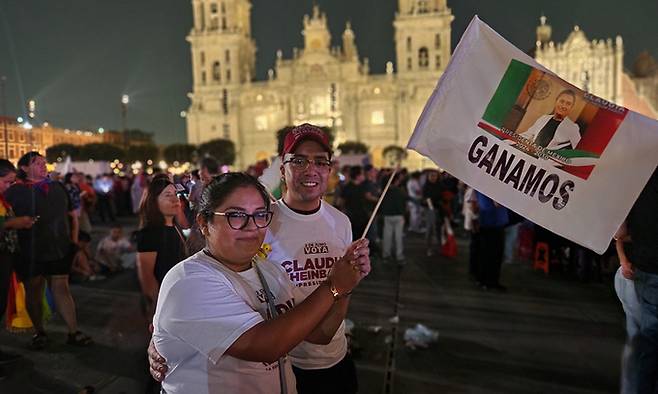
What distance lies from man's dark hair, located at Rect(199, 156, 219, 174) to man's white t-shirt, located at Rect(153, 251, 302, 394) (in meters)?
4.09

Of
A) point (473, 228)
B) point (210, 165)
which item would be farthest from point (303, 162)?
point (473, 228)

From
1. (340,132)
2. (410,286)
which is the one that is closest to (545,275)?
(410,286)

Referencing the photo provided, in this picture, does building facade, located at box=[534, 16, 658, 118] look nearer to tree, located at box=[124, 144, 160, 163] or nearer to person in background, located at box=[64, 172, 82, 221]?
tree, located at box=[124, 144, 160, 163]

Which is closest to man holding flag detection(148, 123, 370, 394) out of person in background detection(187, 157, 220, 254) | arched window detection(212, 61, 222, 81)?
person in background detection(187, 157, 220, 254)

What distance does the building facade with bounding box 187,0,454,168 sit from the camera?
6594 centimetres

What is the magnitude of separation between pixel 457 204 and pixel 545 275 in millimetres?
7487

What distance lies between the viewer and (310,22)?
71.9 m

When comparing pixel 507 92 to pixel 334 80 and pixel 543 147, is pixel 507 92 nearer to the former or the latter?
pixel 543 147

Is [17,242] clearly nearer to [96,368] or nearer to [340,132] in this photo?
[96,368]

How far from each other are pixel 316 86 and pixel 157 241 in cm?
6442

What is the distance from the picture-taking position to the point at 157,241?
368 centimetres

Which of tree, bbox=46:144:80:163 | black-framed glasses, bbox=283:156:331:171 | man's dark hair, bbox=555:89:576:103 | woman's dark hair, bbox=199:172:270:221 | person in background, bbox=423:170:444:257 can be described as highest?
tree, bbox=46:144:80:163

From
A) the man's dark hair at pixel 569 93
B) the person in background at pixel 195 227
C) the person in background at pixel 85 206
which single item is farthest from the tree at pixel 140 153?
the man's dark hair at pixel 569 93

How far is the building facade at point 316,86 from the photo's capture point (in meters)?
65.9
